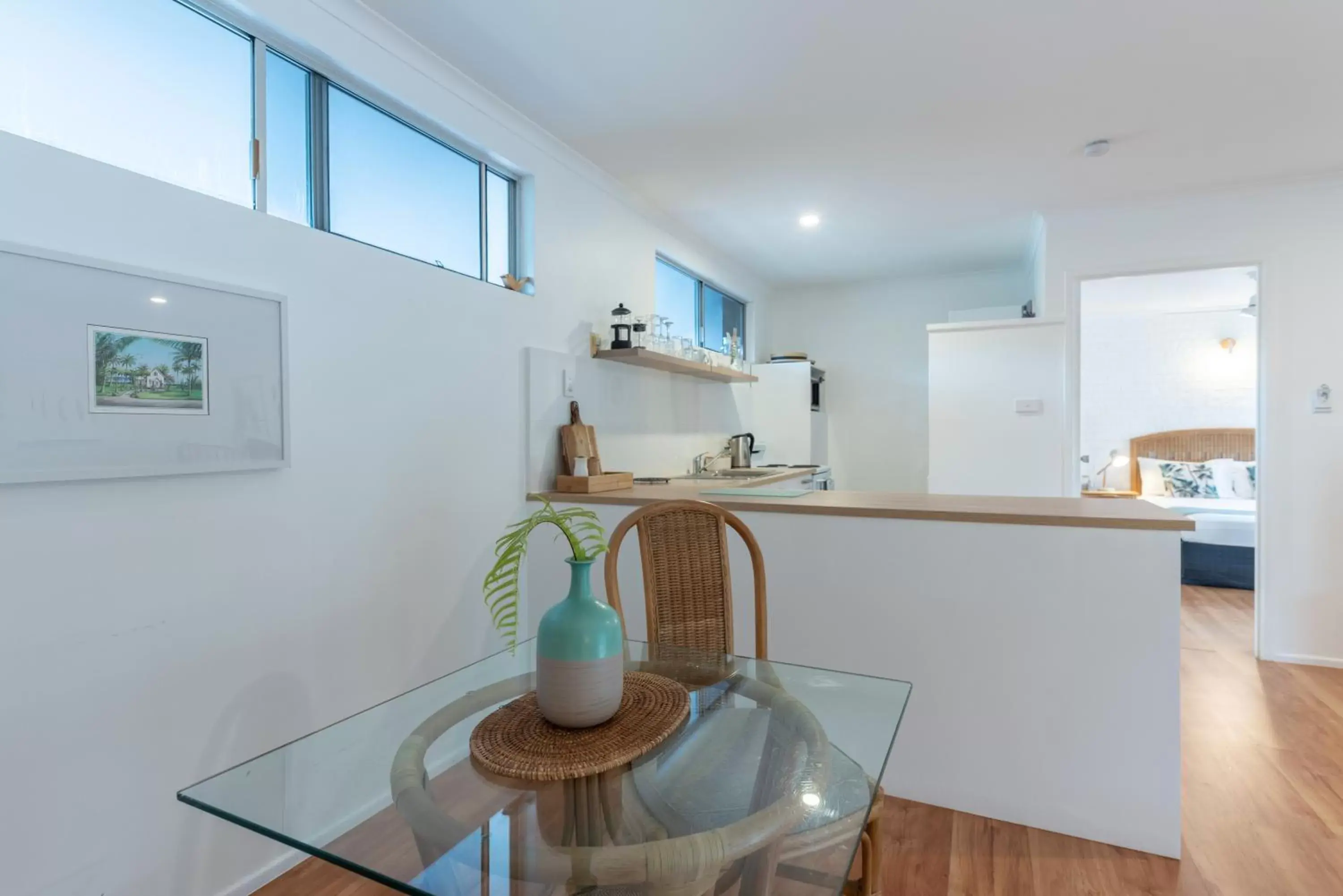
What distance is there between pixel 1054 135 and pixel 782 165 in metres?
1.12

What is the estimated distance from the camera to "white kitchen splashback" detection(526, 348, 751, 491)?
2.88 metres

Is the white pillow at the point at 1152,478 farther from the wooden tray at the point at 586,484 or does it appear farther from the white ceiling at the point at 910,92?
the wooden tray at the point at 586,484

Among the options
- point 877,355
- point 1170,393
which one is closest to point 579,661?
point 877,355

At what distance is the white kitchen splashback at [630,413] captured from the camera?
9.45ft

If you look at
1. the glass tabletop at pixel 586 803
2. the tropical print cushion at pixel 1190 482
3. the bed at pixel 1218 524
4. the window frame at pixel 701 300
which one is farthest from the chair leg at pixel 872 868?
the tropical print cushion at pixel 1190 482

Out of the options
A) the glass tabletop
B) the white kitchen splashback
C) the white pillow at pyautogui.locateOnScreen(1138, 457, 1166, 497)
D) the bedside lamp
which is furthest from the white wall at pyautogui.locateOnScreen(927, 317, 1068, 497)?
the bedside lamp

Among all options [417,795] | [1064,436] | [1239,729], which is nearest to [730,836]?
[417,795]

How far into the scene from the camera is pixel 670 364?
3646 mm

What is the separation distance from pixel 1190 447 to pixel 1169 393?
59 cm

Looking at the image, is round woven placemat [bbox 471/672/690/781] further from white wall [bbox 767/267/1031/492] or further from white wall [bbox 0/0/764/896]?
white wall [bbox 767/267/1031/492]

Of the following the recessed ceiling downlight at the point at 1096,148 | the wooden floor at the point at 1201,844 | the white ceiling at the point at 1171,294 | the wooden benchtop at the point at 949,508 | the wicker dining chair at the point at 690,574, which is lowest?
the wooden floor at the point at 1201,844

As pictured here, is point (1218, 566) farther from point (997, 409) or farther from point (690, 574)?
point (690, 574)

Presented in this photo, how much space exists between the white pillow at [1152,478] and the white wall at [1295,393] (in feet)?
11.3

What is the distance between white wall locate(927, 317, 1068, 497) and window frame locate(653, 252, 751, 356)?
4.84 feet
